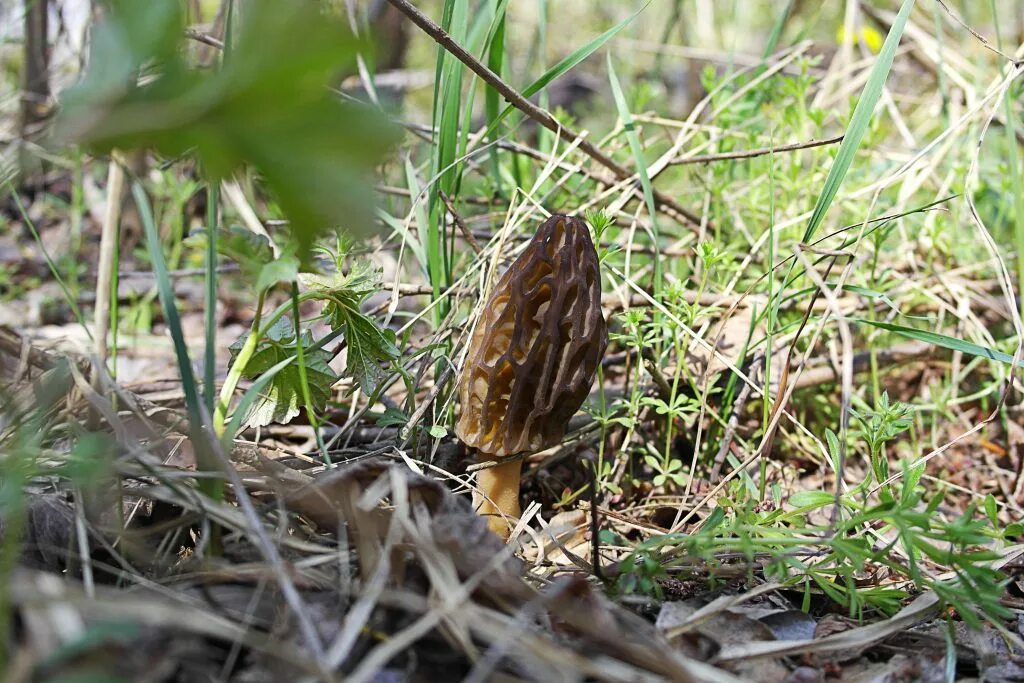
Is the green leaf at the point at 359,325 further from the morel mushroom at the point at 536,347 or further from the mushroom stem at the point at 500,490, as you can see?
the mushroom stem at the point at 500,490

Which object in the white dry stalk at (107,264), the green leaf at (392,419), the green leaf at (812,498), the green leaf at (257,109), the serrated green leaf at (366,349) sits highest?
the green leaf at (257,109)

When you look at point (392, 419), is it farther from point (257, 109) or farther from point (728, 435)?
point (257, 109)

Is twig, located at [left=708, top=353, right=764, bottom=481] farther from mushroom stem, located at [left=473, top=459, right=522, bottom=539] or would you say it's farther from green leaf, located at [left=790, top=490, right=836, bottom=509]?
green leaf, located at [left=790, top=490, right=836, bottom=509]

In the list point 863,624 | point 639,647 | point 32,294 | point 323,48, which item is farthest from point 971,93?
point 32,294

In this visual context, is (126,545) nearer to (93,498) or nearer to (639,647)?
(93,498)

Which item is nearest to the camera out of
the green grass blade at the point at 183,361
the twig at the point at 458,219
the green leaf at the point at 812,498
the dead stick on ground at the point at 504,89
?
the green grass blade at the point at 183,361

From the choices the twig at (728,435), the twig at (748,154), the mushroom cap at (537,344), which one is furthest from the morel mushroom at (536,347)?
the twig at (748,154)

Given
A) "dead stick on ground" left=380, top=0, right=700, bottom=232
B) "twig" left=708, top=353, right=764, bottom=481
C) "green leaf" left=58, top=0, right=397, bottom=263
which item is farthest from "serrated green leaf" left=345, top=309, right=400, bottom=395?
"green leaf" left=58, top=0, right=397, bottom=263
